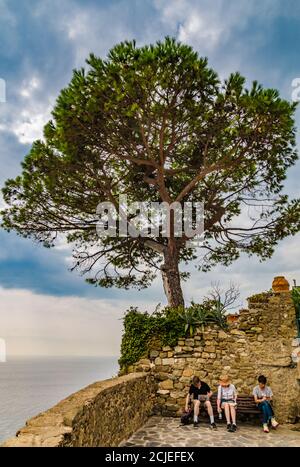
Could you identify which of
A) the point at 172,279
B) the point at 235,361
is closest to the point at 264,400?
the point at 235,361

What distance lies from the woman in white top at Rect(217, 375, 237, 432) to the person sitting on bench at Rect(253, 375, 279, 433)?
2.20 ft

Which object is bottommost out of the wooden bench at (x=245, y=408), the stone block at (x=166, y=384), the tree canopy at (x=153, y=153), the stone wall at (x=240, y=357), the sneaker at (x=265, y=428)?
the sneaker at (x=265, y=428)

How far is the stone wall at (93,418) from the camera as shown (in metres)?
3.63

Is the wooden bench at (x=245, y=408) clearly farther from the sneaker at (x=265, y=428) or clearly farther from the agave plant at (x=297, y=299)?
the agave plant at (x=297, y=299)

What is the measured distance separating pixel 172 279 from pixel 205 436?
5444mm

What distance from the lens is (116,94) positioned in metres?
9.73

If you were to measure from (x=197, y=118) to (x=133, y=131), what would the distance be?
2.16 metres

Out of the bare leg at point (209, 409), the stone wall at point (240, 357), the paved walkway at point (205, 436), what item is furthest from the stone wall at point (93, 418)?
the bare leg at point (209, 409)

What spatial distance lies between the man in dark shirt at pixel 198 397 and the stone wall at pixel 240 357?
877 mm

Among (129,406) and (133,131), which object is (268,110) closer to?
(133,131)

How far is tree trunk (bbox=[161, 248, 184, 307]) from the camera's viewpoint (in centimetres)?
1151
